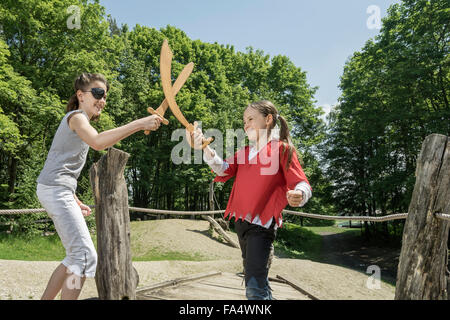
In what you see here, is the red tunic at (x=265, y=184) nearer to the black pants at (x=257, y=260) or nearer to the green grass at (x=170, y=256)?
the black pants at (x=257, y=260)

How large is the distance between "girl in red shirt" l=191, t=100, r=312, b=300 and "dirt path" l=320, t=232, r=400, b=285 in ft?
34.0

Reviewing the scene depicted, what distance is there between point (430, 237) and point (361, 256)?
1576cm

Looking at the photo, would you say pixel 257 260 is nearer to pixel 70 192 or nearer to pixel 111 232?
pixel 111 232

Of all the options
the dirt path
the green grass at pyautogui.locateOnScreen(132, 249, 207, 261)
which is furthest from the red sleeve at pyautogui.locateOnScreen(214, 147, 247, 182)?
the dirt path

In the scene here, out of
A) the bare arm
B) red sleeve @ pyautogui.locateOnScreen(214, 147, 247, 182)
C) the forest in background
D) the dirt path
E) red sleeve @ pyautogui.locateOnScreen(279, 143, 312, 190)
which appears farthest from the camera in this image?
the forest in background

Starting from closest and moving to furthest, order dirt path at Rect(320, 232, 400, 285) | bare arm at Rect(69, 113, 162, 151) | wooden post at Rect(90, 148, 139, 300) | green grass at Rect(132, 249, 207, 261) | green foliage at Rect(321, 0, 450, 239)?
1. bare arm at Rect(69, 113, 162, 151)
2. wooden post at Rect(90, 148, 139, 300)
3. green grass at Rect(132, 249, 207, 261)
4. dirt path at Rect(320, 232, 400, 285)
5. green foliage at Rect(321, 0, 450, 239)

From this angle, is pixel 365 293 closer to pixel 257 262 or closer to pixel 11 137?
pixel 257 262

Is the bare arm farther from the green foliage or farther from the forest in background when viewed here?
the green foliage

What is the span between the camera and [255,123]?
2.36 meters

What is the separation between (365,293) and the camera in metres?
7.18

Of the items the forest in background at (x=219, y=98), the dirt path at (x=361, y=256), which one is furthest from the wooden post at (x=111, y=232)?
the dirt path at (x=361, y=256)

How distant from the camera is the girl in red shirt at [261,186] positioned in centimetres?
203

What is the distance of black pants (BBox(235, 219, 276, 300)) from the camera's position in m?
2.02

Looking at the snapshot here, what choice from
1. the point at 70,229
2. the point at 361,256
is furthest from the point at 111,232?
the point at 361,256
